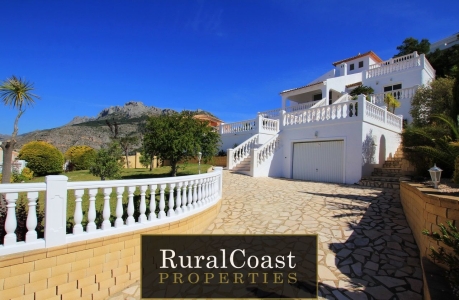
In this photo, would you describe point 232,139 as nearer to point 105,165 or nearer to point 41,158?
point 105,165

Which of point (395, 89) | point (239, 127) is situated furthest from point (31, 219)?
point (395, 89)

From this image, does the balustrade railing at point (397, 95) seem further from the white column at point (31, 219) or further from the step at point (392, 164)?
the white column at point (31, 219)

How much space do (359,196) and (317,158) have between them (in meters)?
4.62

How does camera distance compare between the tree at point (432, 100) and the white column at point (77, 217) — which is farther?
the tree at point (432, 100)

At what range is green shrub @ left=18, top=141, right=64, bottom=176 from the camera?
16.2 meters

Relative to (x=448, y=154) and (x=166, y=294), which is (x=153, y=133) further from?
(x=448, y=154)

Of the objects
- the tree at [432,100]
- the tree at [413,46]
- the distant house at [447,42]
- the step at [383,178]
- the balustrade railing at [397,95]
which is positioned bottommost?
the step at [383,178]

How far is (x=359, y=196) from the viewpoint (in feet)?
25.7

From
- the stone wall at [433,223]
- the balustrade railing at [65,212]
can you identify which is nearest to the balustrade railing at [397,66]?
the stone wall at [433,223]

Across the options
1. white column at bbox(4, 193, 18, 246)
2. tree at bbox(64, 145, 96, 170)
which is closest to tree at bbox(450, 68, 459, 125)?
white column at bbox(4, 193, 18, 246)

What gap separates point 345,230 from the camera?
5.08 m

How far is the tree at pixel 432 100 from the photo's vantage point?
38.5 ft

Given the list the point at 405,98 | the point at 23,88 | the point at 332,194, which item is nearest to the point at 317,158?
the point at 332,194

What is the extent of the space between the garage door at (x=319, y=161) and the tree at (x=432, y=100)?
13.7 feet
